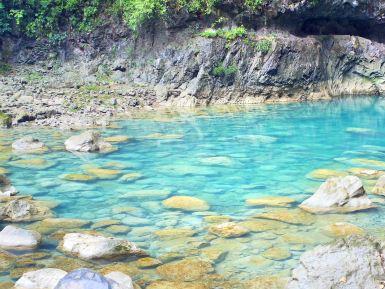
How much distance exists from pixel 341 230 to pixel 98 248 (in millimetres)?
2837

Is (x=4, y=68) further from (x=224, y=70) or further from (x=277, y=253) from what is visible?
(x=277, y=253)

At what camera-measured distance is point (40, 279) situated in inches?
175

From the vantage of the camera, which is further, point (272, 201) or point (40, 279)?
point (272, 201)

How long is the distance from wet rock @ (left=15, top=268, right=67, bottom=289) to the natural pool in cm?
78

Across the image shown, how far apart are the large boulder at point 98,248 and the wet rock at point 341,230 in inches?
88.0

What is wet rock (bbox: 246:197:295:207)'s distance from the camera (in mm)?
7169

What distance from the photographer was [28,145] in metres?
10.7

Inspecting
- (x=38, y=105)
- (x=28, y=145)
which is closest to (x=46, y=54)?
(x=38, y=105)

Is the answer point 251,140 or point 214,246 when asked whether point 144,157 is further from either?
point 214,246

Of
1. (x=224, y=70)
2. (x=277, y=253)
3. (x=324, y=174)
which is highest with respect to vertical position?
(x=224, y=70)

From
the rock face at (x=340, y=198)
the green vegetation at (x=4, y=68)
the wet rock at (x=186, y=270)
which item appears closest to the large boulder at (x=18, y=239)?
the wet rock at (x=186, y=270)

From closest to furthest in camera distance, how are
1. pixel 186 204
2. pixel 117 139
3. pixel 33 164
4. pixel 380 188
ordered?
pixel 186 204, pixel 380 188, pixel 33 164, pixel 117 139

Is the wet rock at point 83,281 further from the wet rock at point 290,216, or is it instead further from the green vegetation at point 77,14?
the green vegetation at point 77,14

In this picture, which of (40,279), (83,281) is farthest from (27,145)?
(83,281)
